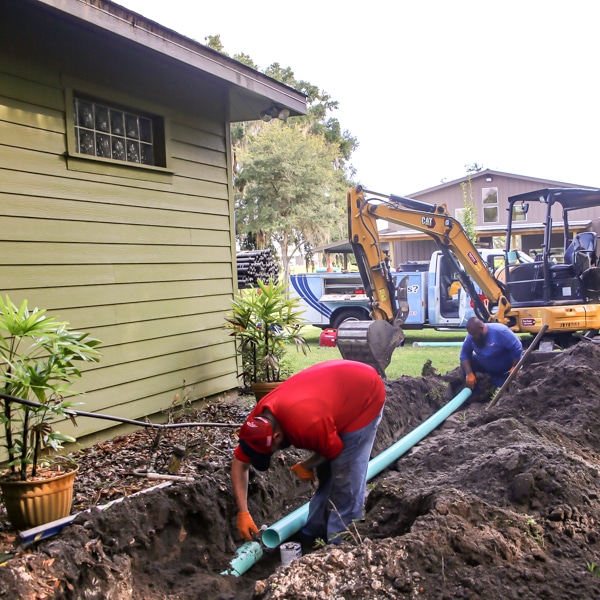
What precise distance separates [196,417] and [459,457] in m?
2.95

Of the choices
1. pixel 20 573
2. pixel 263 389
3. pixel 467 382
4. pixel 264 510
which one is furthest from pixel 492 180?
pixel 20 573

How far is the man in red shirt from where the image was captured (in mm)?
3791

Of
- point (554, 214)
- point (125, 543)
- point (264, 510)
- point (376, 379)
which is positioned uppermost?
point (554, 214)

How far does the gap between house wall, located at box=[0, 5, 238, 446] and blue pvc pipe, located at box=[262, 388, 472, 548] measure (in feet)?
Result: 8.16

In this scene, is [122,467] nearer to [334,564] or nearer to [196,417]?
[196,417]

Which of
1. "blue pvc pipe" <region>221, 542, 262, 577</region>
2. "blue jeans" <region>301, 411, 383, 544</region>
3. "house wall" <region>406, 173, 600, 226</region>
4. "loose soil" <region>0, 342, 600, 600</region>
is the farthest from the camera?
"house wall" <region>406, 173, 600, 226</region>

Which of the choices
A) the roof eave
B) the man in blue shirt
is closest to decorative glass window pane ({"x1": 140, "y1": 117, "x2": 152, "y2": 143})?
the roof eave

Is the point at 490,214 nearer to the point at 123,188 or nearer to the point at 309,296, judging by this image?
the point at 309,296

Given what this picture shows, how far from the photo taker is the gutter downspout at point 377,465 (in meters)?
4.30

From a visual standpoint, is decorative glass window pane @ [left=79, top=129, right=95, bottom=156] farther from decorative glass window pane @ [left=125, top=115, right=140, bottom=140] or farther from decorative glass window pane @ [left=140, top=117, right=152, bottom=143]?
decorative glass window pane @ [left=140, top=117, right=152, bottom=143]

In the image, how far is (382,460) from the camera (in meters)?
6.05

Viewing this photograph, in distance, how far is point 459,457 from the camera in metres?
5.86

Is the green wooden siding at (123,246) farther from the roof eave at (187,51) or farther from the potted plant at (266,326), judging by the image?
the roof eave at (187,51)

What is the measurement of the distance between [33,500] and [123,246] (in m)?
3.34
